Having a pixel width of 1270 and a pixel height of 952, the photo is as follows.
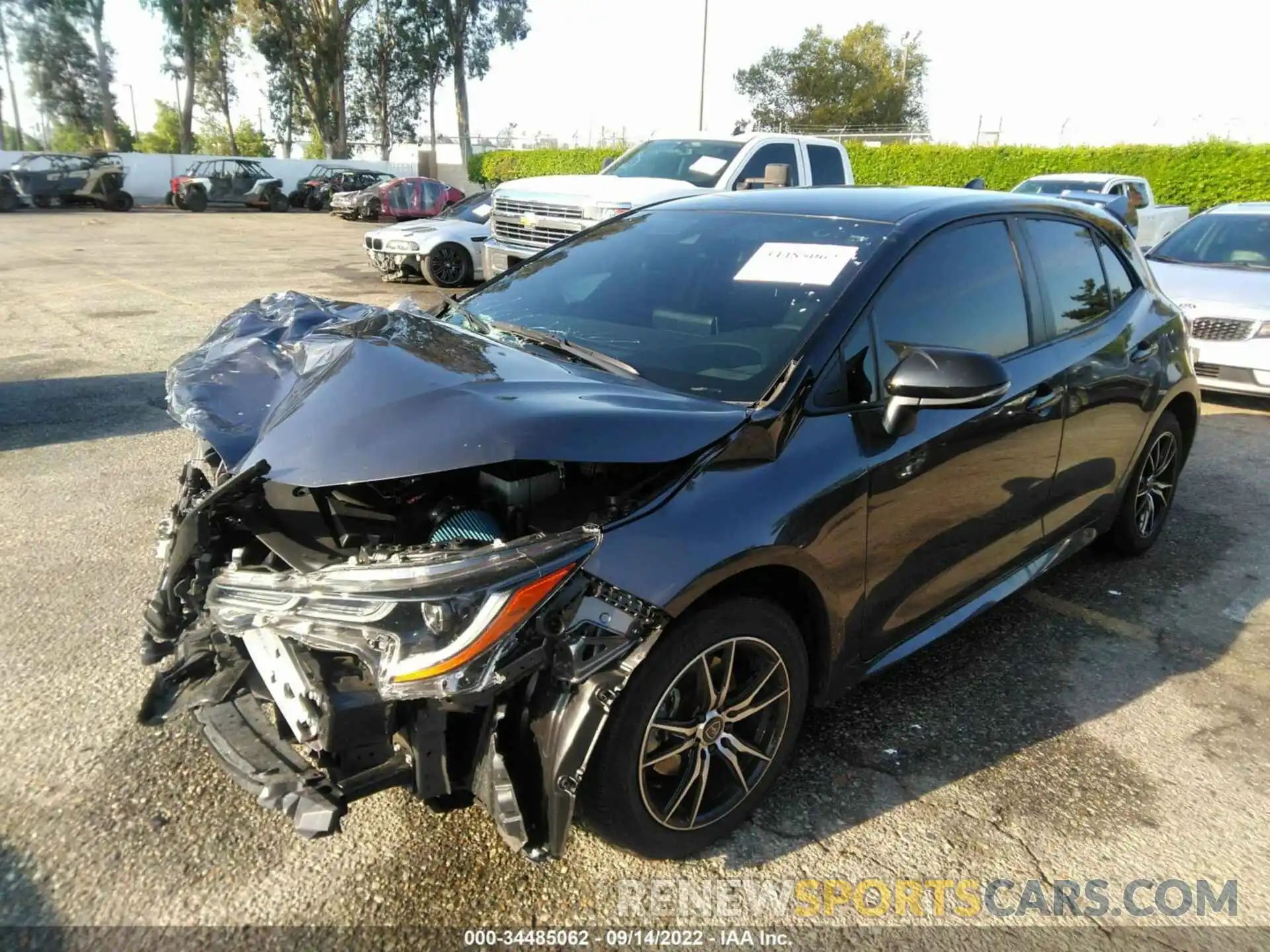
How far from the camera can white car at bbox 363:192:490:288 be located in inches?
519

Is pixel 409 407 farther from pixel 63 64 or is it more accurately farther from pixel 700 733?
pixel 63 64

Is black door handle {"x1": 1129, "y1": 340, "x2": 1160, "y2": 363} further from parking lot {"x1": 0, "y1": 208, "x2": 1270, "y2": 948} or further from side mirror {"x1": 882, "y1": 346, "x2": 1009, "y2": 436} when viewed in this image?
side mirror {"x1": 882, "y1": 346, "x2": 1009, "y2": 436}

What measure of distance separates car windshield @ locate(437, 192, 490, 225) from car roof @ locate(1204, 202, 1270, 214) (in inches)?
376

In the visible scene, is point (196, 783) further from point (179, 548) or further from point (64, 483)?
point (64, 483)

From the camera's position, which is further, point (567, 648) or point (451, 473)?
point (451, 473)

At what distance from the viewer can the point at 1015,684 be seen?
346cm

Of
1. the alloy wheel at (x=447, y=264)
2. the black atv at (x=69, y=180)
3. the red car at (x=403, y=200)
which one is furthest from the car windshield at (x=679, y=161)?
the black atv at (x=69, y=180)

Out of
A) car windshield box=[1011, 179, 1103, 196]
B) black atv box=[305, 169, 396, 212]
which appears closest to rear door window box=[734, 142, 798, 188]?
car windshield box=[1011, 179, 1103, 196]

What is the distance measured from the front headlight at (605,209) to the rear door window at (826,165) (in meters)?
2.48

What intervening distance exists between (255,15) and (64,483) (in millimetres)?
49368

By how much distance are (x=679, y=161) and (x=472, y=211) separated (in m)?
5.24

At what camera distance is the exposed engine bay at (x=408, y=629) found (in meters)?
1.99

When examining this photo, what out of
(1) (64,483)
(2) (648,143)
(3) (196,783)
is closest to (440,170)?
(2) (648,143)

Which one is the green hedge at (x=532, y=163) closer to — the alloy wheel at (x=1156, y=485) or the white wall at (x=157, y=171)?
the white wall at (x=157, y=171)
